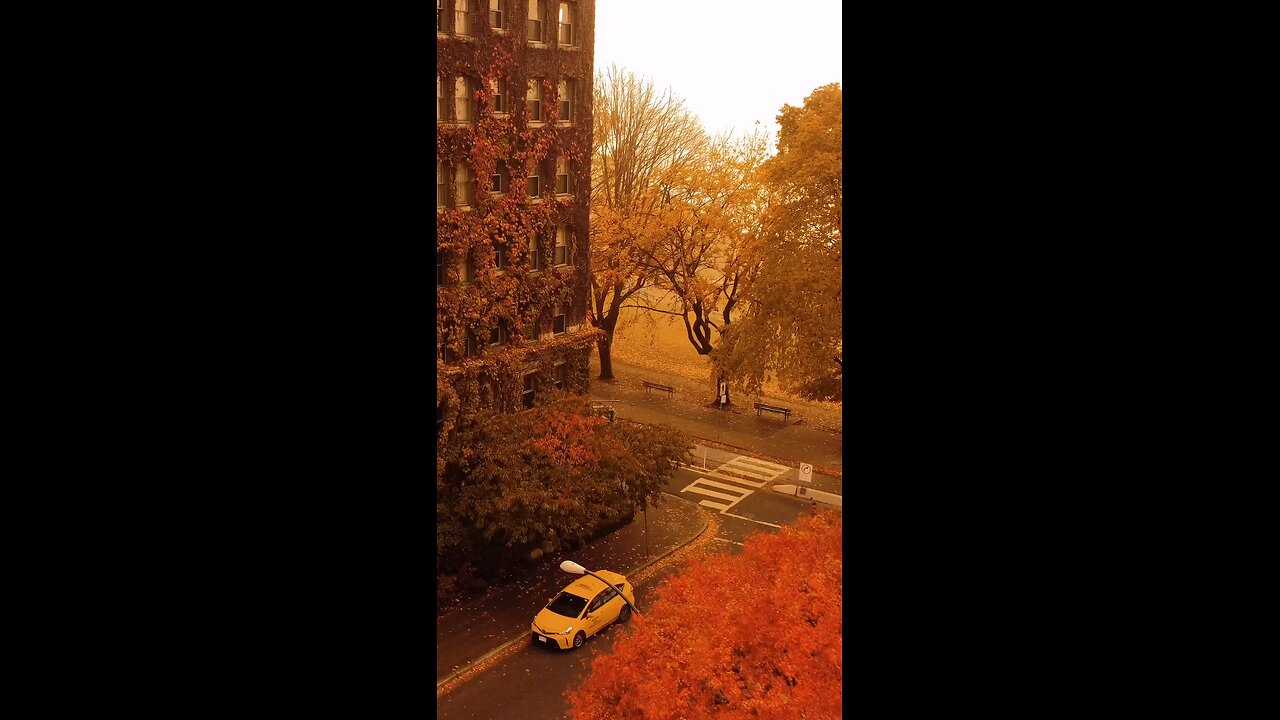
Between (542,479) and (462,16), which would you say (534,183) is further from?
(542,479)

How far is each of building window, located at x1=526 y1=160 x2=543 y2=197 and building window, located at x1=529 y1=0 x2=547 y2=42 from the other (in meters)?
1.65

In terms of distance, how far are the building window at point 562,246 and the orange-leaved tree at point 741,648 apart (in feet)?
18.6

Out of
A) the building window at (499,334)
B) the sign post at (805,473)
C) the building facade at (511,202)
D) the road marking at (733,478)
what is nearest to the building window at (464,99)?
the building facade at (511,202)

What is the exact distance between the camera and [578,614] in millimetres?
11031

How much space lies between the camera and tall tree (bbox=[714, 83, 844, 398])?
47.1 feet

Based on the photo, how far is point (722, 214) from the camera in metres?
18.5

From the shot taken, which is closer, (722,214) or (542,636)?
(542,636)

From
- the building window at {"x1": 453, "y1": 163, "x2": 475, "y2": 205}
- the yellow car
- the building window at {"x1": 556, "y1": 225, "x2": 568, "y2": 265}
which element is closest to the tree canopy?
the yellow car

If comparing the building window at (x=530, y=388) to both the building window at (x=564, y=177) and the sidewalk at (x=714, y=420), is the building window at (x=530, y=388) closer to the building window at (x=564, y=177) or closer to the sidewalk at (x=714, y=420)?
the sidewalk at (x=714, y=420)

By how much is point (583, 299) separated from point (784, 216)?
333 cm

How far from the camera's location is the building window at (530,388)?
14.1 m

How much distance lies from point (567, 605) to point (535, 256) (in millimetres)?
5020
